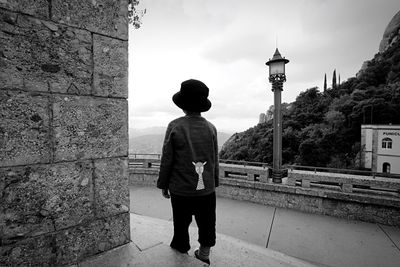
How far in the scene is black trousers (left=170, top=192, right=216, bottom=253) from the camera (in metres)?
1.89

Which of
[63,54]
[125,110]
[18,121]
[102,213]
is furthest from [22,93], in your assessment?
[102,213]

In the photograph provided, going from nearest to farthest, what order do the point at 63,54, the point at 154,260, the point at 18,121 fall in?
the point at 18,121 → the point at 63,54 → the point at 154,260

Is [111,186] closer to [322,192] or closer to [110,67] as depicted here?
[110,67]

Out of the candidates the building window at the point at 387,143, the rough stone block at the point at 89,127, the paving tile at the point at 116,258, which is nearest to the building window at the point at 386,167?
the building window at the point at 387,143

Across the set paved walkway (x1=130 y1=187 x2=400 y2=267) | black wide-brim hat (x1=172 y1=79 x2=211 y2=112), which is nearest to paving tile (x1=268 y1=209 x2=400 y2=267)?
paved walkway (x1=130 y1=187 x2=400 y2=267)

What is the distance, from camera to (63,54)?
1607 millimetres

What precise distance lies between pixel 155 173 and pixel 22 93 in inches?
221

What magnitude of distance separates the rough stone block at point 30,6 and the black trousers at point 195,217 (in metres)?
1.80

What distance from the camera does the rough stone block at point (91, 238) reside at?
1.67 meters

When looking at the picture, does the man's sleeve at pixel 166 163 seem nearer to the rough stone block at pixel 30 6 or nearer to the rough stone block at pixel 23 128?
the rough stone block at pixel 23 128

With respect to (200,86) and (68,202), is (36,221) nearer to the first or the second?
(68,202)

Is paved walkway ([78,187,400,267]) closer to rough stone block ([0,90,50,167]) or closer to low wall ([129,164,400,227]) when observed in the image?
low wall ([129,164,400,227])

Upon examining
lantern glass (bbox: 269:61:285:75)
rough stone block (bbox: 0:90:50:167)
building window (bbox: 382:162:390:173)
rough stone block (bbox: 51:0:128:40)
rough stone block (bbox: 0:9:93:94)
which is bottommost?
building window (bbox: 382:162:390:173)

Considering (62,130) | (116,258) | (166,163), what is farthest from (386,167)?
(62,130)
